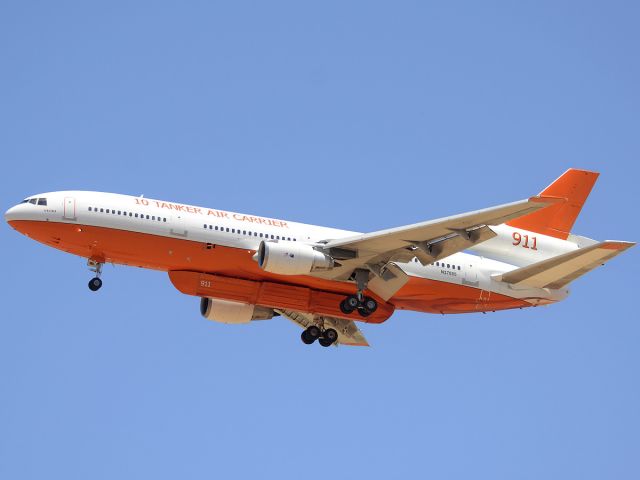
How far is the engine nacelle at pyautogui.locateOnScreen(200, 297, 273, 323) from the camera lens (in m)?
53.4

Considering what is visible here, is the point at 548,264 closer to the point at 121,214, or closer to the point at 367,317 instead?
the point at 367,317

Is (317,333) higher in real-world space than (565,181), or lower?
lower

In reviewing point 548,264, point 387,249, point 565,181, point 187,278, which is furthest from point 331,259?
point 565,181

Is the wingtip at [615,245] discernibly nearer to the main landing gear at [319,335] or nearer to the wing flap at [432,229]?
the wing flap at [432,229]

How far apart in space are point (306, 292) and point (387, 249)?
4256 mm

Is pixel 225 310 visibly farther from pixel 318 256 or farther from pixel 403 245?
pixel 403 245

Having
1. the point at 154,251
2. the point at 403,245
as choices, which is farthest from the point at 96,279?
the point at 403,245

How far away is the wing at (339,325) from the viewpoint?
55.4 metres

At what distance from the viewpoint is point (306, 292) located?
5153cm

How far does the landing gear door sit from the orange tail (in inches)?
795

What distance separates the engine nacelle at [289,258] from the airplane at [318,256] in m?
0.04

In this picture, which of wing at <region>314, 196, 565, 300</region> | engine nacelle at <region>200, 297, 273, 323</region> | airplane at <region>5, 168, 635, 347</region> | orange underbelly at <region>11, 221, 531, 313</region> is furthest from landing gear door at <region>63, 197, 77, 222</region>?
wing at <region>314, 196, 565, 300</region>

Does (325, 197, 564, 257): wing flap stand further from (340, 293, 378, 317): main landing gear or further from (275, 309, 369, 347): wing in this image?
(275, 309, 369, 347): wing

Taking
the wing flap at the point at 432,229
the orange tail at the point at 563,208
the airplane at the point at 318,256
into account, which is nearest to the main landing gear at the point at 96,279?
the airplane at the point at 318,256
